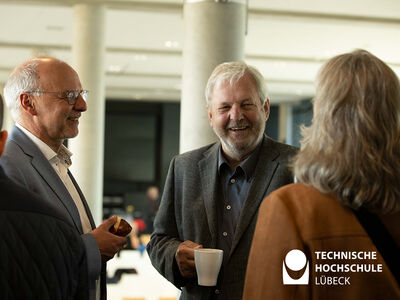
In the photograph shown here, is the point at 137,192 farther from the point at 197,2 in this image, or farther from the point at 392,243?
the point at 392,243

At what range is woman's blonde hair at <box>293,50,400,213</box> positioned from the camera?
1.22 metres

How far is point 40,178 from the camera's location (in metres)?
1.98

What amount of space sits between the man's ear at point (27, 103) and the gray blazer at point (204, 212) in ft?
2.03

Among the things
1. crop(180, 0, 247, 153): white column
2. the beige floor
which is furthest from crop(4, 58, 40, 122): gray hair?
the beige floor

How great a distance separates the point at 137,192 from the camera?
1884 centimetres

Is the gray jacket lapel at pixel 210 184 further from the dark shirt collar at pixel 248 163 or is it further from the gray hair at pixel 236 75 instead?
the gray hair at pixel 236 75

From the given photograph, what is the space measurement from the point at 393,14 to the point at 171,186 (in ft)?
21.4

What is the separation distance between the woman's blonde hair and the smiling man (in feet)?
2.60

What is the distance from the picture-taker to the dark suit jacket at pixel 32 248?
1.25m

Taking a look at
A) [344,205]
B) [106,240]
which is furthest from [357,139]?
[106,240]

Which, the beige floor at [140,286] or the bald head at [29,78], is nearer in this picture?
the bald head at [29,78]

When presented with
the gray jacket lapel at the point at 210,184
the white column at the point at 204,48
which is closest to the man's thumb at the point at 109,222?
the gray jacket lapel at the point at 210,184

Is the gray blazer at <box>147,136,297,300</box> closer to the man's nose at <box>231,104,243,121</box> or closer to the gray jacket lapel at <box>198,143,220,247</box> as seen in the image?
the gray jacket lapel at <box>198,143,220,247</box>

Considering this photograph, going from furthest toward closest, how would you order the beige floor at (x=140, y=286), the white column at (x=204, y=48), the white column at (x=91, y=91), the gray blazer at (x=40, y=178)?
1. the white column at (x=91, y=91)
2. the beige floor at (x=140, y=286)
3. the white column at (x=204, y=48)
4. the gray blazer at (x=40, y=178)
